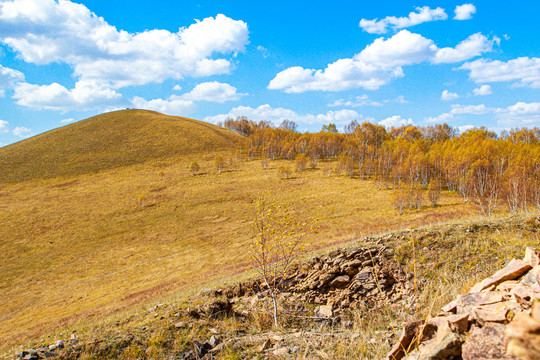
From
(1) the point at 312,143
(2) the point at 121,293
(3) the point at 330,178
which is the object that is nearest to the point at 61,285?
(2) the point at 121,293

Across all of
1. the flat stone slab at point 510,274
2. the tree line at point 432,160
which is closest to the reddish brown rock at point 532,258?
the flat stone slab at point 510,274

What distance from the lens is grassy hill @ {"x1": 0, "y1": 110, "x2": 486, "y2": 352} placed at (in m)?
26.8

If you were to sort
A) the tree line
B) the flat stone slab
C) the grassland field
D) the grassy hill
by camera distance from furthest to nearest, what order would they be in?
the tree line, the grassland field, the grassy hill, the flat stone slab

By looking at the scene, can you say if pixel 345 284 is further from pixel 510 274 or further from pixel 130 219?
pixel 130 219

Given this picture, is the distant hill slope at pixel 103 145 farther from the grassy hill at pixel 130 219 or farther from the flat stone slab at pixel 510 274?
the flat stone slab at pixel 510 274

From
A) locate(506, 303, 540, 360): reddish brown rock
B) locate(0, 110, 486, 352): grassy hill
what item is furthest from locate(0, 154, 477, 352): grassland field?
locate(506, 303, 540, 360): reddish brown rock

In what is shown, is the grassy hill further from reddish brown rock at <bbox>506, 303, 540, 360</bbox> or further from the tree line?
reddish brown rock at <bbox>506, 303, 540, 360</bbox>

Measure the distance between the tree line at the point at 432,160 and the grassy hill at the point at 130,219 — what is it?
4.35 meters

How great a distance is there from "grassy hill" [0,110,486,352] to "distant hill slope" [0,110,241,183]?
2.54 ft

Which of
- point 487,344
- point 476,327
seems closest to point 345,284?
point 476,327

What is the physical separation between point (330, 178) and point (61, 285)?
209 ft

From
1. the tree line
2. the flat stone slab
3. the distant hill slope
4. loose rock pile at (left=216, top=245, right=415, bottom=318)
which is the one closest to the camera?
the flat stone slab

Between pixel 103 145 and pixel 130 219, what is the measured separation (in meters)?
70.3

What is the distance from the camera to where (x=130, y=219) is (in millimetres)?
56406
